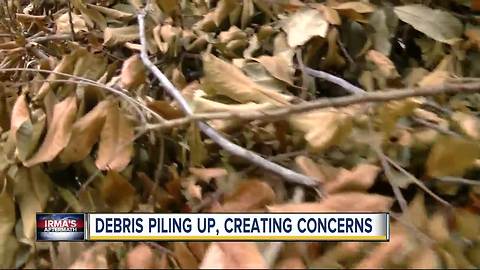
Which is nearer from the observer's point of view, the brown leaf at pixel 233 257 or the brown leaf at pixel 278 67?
the brown leaf at pixel 233 257

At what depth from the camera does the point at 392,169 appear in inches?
23.5

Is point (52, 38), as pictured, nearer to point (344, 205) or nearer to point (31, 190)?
point (31, 190)

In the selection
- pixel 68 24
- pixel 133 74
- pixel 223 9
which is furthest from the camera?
pixel 68 24

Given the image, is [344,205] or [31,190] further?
[31,190]

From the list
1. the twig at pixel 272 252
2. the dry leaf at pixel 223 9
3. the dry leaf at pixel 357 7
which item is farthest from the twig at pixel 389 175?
the dry leaf at pixel 223 9

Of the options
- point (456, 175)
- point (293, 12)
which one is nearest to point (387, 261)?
point (456, 175)

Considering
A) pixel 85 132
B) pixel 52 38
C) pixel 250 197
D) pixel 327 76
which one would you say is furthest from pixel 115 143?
pixel 52 38

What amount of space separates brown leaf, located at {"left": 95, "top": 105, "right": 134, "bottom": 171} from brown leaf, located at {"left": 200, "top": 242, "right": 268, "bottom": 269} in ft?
0.47

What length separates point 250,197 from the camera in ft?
1.81

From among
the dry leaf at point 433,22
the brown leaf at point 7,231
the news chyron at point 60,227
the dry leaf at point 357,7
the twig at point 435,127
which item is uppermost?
the dry leaf at point 357,7

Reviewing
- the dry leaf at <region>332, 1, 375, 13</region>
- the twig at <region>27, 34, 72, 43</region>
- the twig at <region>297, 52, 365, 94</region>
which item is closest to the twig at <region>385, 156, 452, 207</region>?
the twig at <region>297, 52, 365, 94</region>

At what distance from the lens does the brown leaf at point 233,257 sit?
0.47m

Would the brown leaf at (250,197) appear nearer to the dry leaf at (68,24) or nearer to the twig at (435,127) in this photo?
the twig at (435,127)

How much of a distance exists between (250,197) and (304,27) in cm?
27
